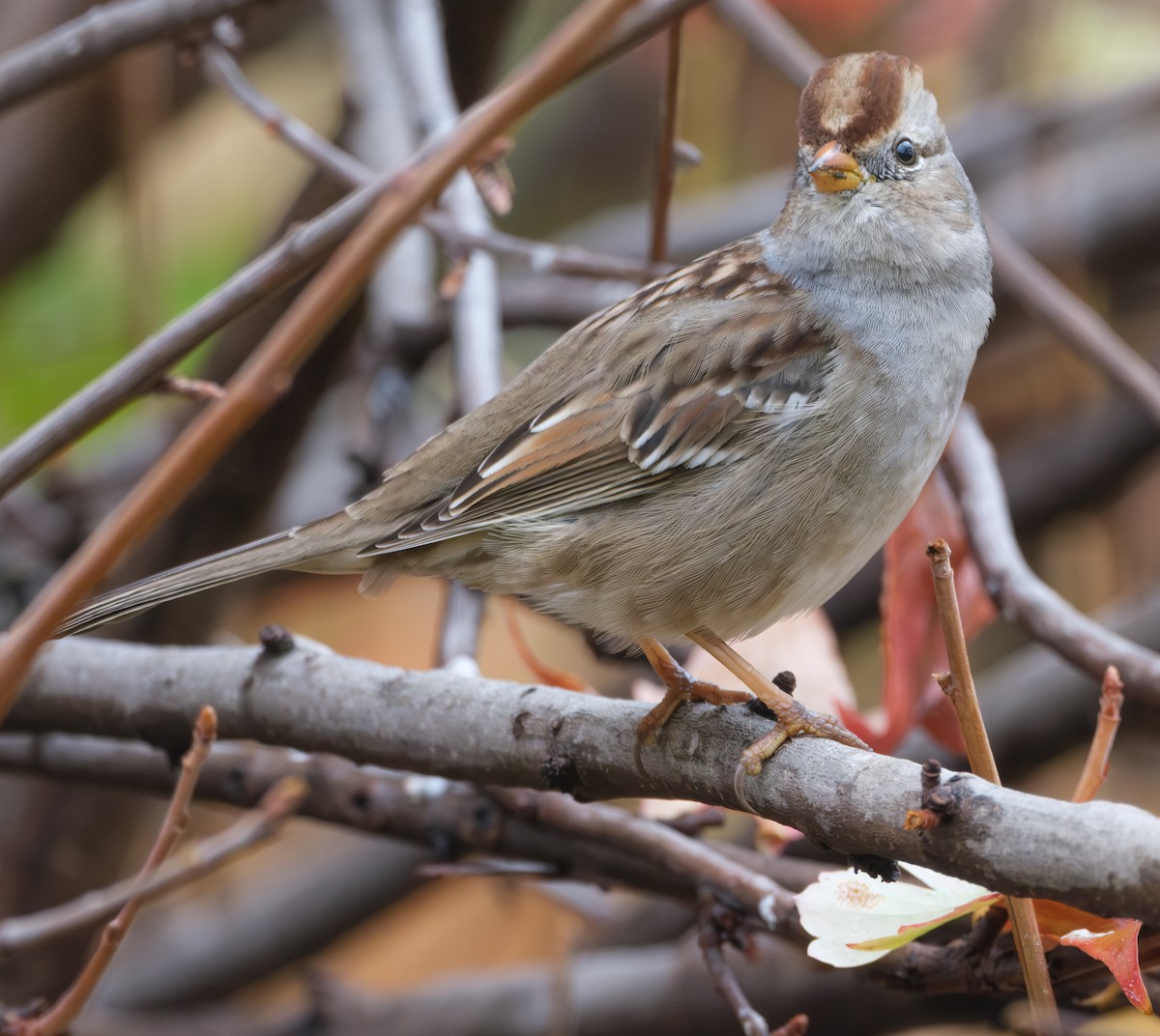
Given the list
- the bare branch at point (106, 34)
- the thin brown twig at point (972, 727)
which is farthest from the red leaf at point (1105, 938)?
the bare branch at point (106, 34)

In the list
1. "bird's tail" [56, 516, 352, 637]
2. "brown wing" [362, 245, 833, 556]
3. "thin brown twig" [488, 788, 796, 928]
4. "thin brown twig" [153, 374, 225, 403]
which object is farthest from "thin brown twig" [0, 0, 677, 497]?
"thin brown twig" [488, 788, 796, 928]

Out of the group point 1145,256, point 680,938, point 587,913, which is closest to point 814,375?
point 587,913

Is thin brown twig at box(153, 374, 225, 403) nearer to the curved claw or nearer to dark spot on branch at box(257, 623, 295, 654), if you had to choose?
dark spot on branch at box(257, 623, 295, 654)

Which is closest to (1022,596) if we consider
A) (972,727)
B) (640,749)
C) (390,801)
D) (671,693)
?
(671,693)

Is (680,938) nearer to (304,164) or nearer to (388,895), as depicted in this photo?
(388,895)

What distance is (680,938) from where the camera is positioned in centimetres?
265

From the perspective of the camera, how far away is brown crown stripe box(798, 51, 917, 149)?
5.91ft

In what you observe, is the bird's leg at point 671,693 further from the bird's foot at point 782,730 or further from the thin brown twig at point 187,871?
the thin brown twig at point 187,871

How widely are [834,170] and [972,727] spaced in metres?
1.00

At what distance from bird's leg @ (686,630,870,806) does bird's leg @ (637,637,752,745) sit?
0.03 metres

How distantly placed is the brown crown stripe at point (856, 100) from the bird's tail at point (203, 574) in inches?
32.9

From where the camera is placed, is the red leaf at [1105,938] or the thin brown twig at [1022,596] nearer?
the red leaf at [1105,938]

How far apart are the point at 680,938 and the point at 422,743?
130 cm

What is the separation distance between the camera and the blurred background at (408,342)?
2.81 metres
